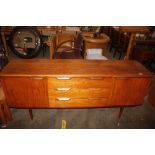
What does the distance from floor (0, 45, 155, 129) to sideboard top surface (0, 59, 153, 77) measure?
0.90 m

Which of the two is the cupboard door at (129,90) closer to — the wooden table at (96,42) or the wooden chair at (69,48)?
the wooden chair at (69,48)

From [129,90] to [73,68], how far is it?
0.86 m

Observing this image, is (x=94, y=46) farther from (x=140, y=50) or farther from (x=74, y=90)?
(x=74, y=90)

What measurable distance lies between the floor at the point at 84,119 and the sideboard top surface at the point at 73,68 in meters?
0.90

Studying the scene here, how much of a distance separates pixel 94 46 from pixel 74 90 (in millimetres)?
2722

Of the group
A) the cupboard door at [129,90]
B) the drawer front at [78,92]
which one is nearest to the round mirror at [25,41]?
the drawer front at [78,92]

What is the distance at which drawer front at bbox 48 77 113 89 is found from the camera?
5.98 feet

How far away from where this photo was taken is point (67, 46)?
3631 millimetres

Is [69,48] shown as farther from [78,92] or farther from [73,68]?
[78,92]

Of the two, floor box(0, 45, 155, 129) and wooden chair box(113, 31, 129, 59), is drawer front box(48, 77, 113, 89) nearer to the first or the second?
floor box(0, 45, 155, 129)

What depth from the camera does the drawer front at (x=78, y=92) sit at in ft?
6.26

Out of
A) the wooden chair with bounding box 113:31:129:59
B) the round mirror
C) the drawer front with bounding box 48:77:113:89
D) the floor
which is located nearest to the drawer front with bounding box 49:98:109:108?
the drawer front with bounding box 48:77:113:89

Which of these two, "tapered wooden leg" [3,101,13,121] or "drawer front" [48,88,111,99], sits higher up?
"drawer front" [48,88,111,99]

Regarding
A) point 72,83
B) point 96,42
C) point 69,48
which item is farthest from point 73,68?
point 96,42
